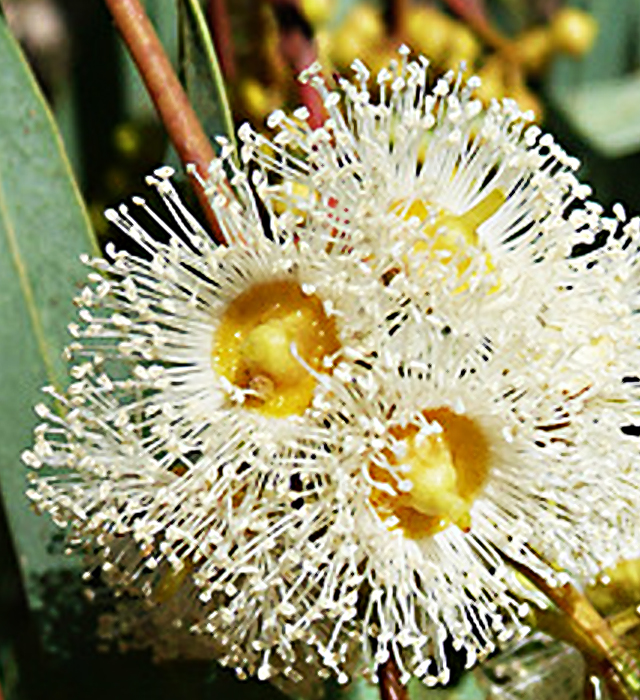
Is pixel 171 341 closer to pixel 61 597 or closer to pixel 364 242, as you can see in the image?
pixel 364 242

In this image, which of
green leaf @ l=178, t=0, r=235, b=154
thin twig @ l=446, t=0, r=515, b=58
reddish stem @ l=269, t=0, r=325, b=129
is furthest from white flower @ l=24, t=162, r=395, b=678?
thin twig @ l=446, t=0, r=515, b=58

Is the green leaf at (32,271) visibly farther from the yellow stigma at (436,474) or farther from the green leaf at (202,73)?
the yellow stigma at (436,474)

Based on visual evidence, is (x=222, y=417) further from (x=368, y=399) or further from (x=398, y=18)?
(x=398, y=18)

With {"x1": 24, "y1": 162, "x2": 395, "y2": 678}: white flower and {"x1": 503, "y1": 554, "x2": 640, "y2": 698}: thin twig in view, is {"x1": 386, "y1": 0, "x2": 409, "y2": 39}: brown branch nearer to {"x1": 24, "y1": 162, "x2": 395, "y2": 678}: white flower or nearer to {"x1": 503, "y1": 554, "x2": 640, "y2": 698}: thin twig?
{"x1": 24, "y1": 162, "x2": 395, "y2": 678}: white flower

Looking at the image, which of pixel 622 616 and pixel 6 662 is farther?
pixel 6 662

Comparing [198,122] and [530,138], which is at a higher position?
[198,122]

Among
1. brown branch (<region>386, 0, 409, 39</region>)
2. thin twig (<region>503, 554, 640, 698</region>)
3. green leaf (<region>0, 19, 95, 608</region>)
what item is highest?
brown branch (<region>386, 0, 409, 39</region>)

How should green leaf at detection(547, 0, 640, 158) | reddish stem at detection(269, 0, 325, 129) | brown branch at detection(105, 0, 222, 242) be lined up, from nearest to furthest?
brown branch at detection(105, 0, 222, 242) < reddish stem at detection(269, 0, 325, 129) < green leaf at detection(547, 0, 640, 158)

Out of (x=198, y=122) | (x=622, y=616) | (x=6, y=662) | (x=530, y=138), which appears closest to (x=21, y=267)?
(x=198, y=122)
